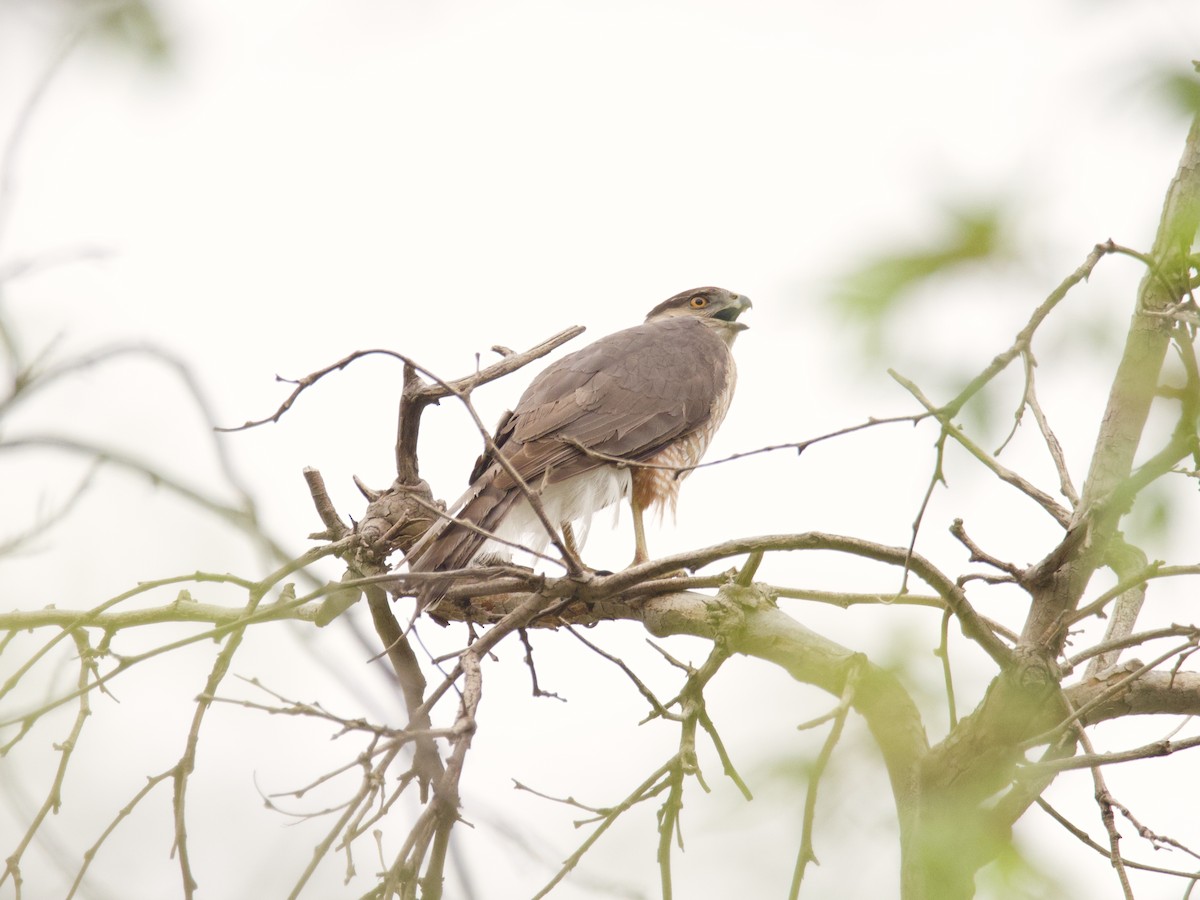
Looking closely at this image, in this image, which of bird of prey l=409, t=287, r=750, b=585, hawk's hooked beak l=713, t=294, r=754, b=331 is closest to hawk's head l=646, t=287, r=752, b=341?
hawk's hooked beak l=713, t=294, r=754, b=331

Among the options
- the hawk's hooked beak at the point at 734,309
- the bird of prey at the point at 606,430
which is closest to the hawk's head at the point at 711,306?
the hawk's hooked beak at the point at 734,309

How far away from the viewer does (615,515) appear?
18.6ft

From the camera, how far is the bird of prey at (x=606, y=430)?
199 inches

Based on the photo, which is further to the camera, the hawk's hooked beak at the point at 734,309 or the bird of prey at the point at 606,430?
the hawk's hooked beak at the point at 734,309

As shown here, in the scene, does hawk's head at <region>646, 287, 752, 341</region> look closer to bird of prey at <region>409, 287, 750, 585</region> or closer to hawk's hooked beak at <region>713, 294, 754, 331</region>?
hawk's hooked beak at <region>713, 294, 754, 331</region>

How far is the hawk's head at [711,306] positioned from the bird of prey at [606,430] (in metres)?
0.64

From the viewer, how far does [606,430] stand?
5.55m

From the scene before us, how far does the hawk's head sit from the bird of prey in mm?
642

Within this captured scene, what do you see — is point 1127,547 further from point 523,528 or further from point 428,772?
point 523,528

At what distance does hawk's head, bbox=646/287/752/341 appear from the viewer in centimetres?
723

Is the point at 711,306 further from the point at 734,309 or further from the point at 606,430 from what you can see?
the point at 606,430

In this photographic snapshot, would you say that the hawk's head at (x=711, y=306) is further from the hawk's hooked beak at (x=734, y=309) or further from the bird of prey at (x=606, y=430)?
the bird of prey at (x=606, y=430)

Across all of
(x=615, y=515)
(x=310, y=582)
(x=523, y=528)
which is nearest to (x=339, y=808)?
(x=310, y=582)

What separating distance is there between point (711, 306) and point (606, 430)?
6.82 ft
